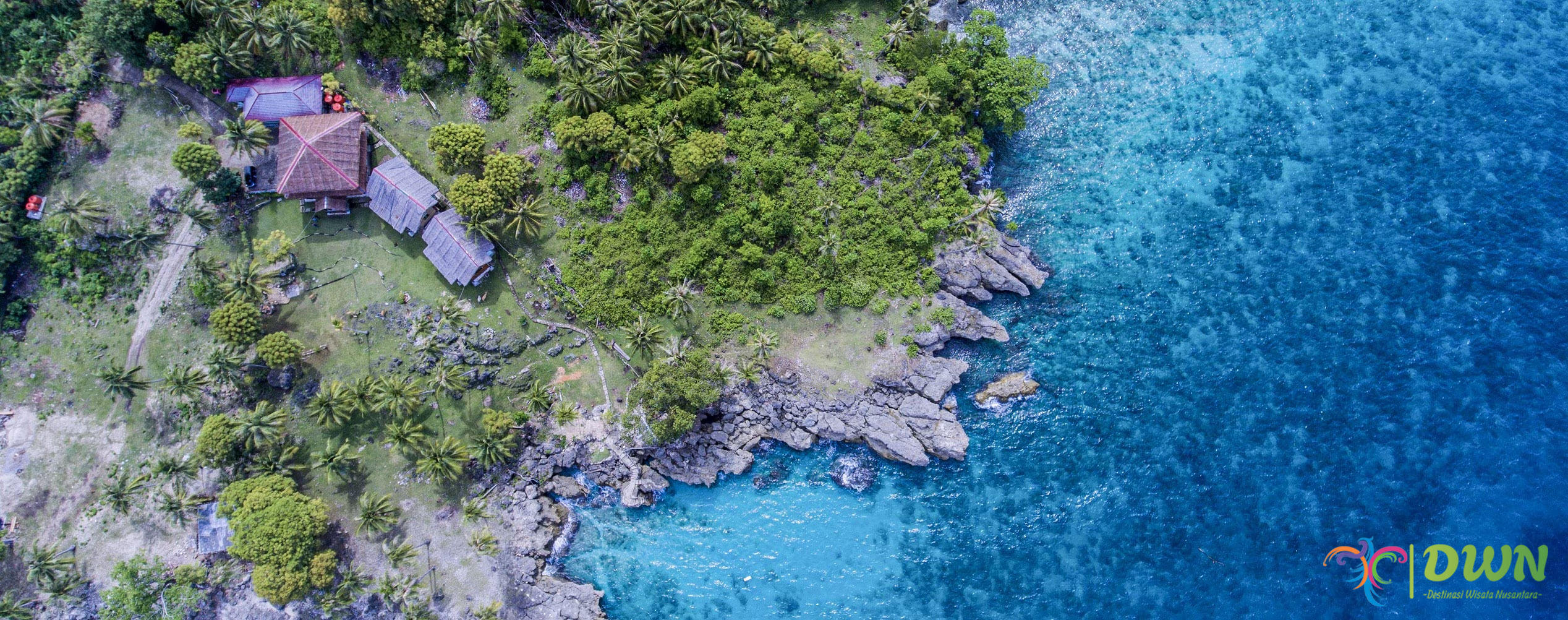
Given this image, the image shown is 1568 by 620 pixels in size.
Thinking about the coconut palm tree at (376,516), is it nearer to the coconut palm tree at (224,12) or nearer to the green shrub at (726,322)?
the green shrub at (726,322)

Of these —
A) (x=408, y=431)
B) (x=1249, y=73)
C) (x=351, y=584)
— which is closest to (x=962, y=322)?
(x=1249, y=73)

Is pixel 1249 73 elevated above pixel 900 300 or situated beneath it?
elevated above

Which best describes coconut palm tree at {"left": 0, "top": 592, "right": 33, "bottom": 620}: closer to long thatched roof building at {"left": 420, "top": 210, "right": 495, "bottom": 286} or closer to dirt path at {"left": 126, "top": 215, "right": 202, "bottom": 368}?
dirt path at {"left": 126, "top": 215, "right": 202, "bottom": 368}

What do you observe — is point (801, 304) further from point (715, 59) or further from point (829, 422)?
point (715, 59)

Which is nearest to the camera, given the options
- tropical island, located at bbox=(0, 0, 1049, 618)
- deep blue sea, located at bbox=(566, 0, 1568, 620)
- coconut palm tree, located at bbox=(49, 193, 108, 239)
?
coconut palm tree, located at bbox=(49, 193, 108, 239)

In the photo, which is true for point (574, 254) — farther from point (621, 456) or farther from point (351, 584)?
point (351, 584)

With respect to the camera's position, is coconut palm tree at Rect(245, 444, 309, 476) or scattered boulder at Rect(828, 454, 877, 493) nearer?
coconut palm tree at Rect(245, 444, 309, 476)

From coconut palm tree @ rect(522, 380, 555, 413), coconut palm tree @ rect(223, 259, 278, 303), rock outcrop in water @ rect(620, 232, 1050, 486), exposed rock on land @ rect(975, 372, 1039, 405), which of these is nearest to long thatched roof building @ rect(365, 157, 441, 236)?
coconut palm tree @ rect(223, 259, 278, 303)
